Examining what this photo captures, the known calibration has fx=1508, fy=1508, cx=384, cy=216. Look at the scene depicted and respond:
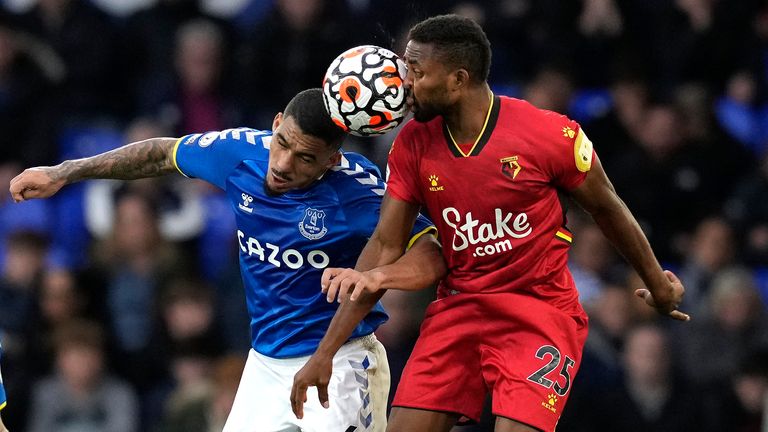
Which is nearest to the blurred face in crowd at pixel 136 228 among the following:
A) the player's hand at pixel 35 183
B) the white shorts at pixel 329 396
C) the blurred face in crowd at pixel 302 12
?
the blurred face in crowd at pixel 302 12

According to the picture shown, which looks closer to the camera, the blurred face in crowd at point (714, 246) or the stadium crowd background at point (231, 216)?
the stadium crowd background at point (231, 216)

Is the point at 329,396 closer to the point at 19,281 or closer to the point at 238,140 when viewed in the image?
the point at 238,140

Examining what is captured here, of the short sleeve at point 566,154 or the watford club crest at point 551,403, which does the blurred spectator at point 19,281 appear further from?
the short sleeve at point 566,154

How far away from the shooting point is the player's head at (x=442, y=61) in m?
6.03

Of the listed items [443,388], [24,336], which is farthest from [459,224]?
[24,336]

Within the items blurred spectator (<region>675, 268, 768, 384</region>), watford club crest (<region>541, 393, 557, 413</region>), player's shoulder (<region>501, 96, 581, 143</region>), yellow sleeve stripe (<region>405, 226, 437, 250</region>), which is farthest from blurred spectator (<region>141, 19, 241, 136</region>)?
watford club crest (<region>541, 393, 557, 413</region>)

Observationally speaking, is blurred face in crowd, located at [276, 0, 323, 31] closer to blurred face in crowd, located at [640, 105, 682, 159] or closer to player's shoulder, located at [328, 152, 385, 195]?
blurred face in crowd, located at [640, 105, 682, 159]

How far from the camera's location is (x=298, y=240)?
6.54m

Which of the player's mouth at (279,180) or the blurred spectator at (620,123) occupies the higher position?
the player's mouth at (279,180)

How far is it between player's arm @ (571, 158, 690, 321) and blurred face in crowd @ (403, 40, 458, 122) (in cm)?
67

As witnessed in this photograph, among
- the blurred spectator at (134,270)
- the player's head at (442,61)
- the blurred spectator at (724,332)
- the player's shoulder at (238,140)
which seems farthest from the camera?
the blurred spectator at (134,270)

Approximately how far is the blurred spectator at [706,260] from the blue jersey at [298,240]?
4.23 meters

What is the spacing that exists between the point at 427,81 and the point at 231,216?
5.33 metres

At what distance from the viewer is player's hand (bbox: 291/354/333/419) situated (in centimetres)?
603
